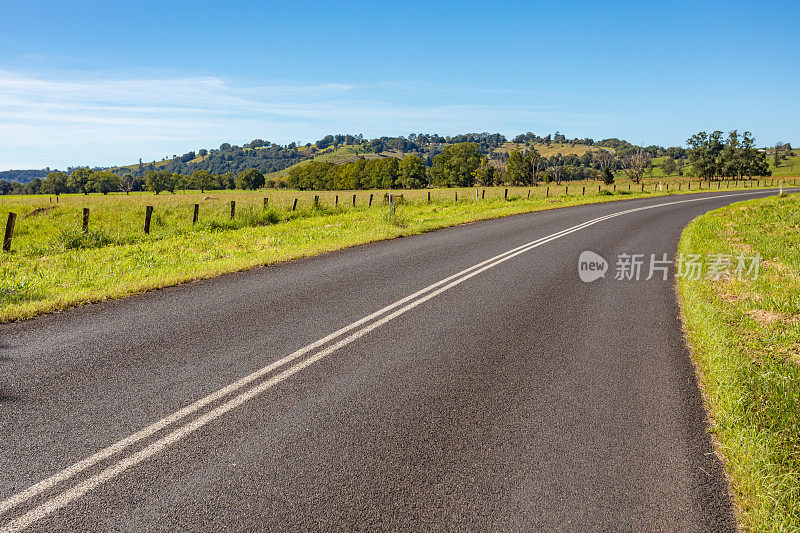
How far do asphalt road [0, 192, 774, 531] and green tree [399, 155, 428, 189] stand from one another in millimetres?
105615

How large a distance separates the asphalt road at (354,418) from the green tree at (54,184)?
432 feet

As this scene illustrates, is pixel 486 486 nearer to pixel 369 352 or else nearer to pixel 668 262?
pixel 369 352

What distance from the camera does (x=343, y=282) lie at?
9.41 m

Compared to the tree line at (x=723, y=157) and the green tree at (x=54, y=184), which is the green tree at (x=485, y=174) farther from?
the green tree at (x=54, y=184)

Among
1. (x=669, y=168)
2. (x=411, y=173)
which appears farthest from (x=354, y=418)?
(x=669, y=168)

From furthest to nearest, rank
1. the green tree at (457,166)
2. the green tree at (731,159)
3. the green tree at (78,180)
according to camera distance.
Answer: the green tree at (78,180)
the green tree at (457,166)
the green tree at (731,159)

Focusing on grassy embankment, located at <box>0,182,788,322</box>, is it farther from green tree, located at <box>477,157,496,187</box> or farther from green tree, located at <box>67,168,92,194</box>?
green tree, located at <box>67,168,92,194</box>

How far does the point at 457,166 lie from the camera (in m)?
111

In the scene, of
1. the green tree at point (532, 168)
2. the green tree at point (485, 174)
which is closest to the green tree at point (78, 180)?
the green tree at point (485, 174)

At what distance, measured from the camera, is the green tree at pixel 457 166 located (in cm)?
11025

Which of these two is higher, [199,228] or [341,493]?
[199,228]

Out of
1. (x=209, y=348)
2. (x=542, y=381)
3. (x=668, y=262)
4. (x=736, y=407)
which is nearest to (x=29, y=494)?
(x=209, y=348)

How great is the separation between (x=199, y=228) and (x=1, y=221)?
15.9 m

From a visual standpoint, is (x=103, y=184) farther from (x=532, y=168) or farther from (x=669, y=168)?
(x=669, y=168)
